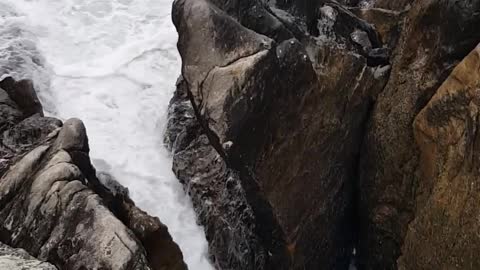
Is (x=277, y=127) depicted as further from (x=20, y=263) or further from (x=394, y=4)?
(x=394, y=4)

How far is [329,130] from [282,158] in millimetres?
802

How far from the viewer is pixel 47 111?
10508mm

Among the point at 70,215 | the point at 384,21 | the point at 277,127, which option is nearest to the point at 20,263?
the point at 70,215

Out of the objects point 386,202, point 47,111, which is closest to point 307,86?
point 386,202

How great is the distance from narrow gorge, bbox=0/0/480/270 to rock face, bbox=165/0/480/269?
0.02 meters

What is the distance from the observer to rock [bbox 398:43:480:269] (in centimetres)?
585

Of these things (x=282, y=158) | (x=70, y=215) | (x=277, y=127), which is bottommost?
(x=70, y=215)

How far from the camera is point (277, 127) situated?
7074 mm

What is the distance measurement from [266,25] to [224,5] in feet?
1.90

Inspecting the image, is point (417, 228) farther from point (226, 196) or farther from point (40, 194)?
point (40, 194)

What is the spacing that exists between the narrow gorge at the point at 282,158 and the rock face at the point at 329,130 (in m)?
0.02

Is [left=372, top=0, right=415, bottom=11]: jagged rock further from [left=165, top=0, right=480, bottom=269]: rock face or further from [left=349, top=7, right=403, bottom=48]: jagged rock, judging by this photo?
[left=165, top=0, right=480, bottom=269]: rock face

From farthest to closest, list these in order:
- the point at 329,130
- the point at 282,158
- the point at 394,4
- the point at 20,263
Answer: the point at 394,4, the point at 329,130, the point at 282,158, the point at 20,263

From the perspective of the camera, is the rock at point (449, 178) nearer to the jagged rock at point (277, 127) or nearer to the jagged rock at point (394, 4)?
the jagged rock at point (277, 127)
